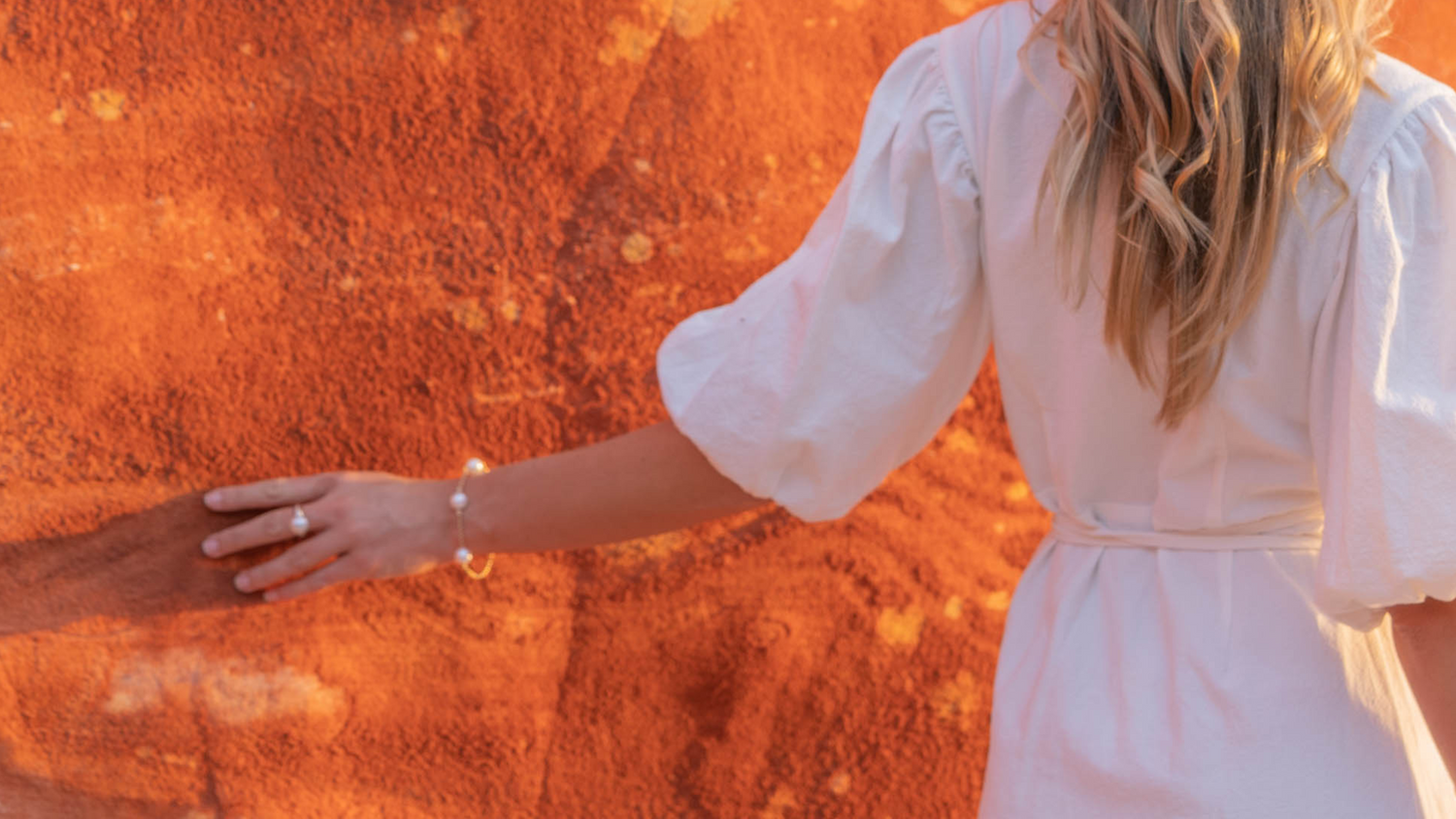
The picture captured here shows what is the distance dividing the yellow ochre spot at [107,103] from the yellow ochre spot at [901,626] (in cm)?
85

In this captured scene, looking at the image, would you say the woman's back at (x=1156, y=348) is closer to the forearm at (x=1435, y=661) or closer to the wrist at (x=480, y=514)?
the forearm at (x=1435, y=661)

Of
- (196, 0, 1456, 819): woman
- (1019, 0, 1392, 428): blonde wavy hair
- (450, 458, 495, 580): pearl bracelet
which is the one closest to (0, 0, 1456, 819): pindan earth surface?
(450, 458, 495, 580): pearl bracelet

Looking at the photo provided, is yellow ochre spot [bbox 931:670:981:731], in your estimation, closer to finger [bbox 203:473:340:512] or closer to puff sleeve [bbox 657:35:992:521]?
puff sleeve [bbox 657:35:992:521]

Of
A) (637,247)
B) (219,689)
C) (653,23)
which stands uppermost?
(653,23)

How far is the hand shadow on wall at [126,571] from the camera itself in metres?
1.07

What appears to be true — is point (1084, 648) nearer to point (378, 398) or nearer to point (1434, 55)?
point (378, 398)

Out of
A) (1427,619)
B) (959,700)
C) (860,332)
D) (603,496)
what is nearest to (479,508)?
(603,496)

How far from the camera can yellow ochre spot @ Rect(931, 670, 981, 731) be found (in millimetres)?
1332

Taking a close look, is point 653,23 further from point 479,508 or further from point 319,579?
point 319,579

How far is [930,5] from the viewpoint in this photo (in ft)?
4.24

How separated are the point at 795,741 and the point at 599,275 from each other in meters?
0.51

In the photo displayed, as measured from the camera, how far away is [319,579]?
1.08 m

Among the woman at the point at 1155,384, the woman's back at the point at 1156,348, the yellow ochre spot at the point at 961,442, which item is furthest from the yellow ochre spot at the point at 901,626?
the woman's back at the point at 1156,348

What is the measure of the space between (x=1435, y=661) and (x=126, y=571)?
101 cm
